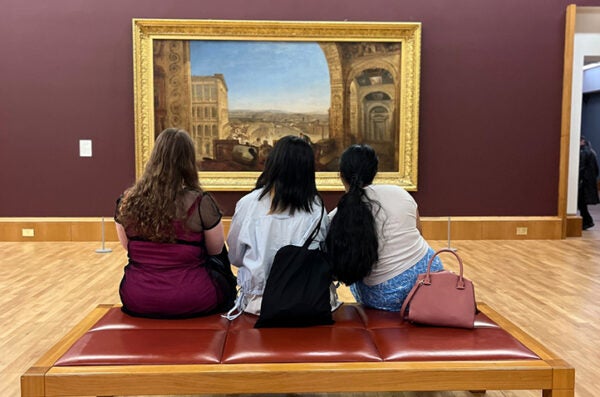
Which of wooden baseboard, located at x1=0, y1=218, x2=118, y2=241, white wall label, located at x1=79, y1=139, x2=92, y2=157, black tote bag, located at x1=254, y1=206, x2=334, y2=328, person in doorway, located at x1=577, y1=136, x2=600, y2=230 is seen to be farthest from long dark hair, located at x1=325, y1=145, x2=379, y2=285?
person in doorway, located at x1=577, y1=136, x2=600, y2=230

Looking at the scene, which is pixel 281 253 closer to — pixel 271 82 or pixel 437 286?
pixel 437 286

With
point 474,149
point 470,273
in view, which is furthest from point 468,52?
point 470,273

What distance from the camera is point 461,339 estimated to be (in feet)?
10.1

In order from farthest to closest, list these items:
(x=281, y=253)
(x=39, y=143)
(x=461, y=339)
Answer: (x=39, y=143) → (x=281, y=253) → (x=461, y=339)

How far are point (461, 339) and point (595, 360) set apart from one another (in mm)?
1903

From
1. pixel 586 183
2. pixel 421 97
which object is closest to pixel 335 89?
pixel 421 97

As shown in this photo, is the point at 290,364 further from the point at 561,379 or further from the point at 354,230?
the point at 561,379

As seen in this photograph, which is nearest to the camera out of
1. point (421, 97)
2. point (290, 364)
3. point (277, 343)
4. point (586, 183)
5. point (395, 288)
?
point (290, 364)

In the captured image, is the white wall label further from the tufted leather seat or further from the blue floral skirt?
the blue floral skirt

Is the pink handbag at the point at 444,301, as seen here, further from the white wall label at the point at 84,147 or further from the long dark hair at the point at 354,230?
the white wall label at the point at 84,147

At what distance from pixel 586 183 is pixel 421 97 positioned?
4276mm

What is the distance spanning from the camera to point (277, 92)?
996 cm

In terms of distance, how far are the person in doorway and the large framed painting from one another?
4.07m

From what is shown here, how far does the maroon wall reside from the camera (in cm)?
970
